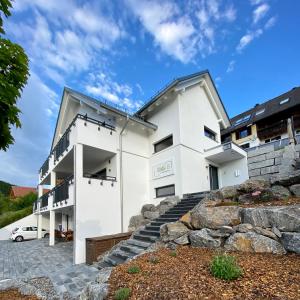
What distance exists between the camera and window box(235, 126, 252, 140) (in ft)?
99.2

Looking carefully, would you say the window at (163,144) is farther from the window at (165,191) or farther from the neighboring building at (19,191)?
the neighboring building at (19,191)

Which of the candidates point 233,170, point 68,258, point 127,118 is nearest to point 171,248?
point 68,258

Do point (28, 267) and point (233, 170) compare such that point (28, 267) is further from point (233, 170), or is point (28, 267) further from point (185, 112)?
point (233, 170)

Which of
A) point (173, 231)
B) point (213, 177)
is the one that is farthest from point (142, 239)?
point (213, 177)

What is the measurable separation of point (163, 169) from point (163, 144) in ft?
5.91

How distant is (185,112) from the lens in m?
14.6

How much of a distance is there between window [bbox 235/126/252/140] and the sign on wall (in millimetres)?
20250

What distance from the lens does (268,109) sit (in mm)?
29484

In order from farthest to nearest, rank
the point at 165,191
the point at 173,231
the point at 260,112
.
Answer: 1. the point at 260,112
2. the point at 165,191
3. the point at 173,231


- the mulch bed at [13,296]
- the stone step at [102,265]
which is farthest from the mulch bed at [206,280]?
the stone step at [102,265]

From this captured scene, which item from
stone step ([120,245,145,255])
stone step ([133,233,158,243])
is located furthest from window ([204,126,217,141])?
stone step ([120,245,145,255])

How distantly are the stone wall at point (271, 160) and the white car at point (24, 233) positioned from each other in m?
19.5

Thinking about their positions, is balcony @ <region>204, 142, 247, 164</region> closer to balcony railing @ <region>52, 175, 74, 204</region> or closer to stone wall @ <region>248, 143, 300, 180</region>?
stone wall @ <region>248, 143, 300, 180</region>

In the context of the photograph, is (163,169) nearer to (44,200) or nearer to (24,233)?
(44,200)
